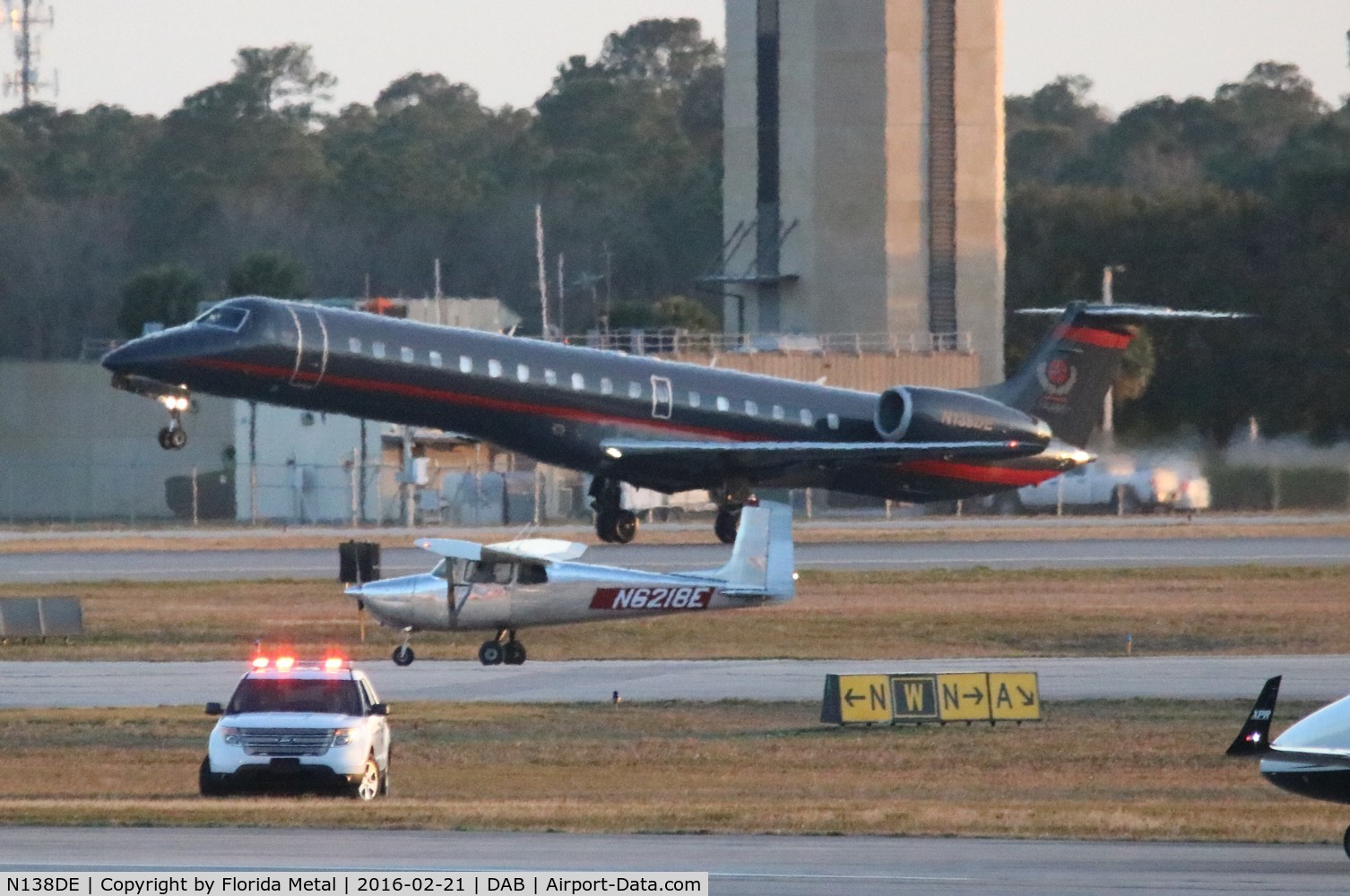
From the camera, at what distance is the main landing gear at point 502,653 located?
3419cm

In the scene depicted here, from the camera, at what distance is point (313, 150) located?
12275 centimetres

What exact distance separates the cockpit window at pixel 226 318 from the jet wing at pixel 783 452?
6819mm

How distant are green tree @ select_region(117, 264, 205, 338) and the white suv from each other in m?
68.1

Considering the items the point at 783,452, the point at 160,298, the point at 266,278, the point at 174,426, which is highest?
the point at 266,278

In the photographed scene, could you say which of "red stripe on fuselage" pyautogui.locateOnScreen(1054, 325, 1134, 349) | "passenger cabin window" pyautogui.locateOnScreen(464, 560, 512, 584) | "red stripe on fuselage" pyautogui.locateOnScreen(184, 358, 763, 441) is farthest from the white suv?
"red stripe on fuselage" pyautogui.locateOnScreen(1054, 325, 1134, 349)

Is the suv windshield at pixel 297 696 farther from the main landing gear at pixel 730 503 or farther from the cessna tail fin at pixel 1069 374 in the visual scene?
the cessna tail fin at pixel 1069 374

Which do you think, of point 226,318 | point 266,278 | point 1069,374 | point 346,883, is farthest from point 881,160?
point 346,883

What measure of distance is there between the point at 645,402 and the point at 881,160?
39.6m

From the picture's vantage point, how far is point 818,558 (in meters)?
52.0

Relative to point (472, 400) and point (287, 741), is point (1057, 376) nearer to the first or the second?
point (472, 400)

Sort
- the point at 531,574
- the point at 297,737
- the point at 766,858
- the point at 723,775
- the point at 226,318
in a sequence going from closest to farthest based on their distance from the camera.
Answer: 1. the point at 766,858
2. the point at 297,737
3. the point at 723,775
4. the point at 531,574
5. the point at 226,318

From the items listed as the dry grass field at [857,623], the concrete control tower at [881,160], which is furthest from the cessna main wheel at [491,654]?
the concrete control tower at [881,160]

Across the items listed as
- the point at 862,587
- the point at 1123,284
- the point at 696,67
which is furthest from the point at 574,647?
the point at 696,67

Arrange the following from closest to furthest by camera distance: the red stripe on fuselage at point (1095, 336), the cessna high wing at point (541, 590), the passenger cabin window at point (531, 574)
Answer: the cessna high wing at point (541, 590), the passenger cabin window at point (531, 574), the red stripe on fuselage at point (1095, 336)
